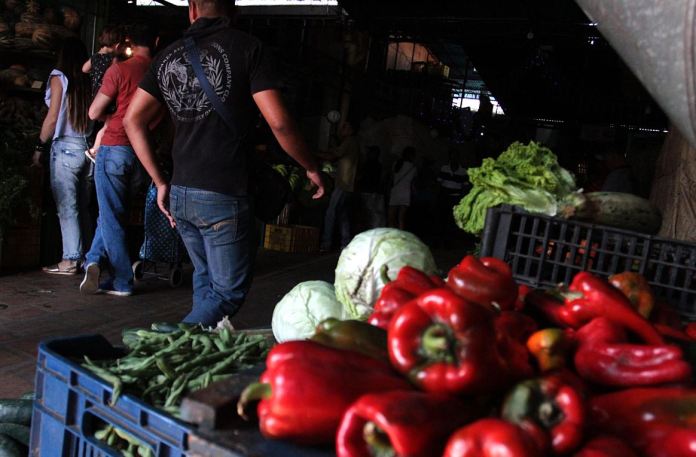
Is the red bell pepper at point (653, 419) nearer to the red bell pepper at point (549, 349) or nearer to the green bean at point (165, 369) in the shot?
the red bell pepper at point (549, 349)

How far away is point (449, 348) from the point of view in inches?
47.1

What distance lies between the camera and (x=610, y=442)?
1.08m

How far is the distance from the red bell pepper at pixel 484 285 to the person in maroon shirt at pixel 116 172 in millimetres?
4212

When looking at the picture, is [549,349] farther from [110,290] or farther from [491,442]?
[110,290]

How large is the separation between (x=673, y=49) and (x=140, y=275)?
19.9 ft

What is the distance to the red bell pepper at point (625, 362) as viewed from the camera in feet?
4.27

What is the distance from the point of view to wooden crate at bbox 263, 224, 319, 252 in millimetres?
9531

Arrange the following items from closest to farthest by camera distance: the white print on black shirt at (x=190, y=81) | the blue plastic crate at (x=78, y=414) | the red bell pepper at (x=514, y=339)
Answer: the red bell pepper at (x=514, y=339) → the blue plastic crate at (x=78, y=414) → the white print on black shirt at (x=190, y=81)

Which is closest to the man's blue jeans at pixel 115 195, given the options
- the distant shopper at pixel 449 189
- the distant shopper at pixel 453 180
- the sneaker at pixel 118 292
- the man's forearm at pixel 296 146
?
the sneaker at pixel 118 292

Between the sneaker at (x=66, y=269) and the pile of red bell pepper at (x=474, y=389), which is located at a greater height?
the pile of red bell pepper at (x=474, y=389)

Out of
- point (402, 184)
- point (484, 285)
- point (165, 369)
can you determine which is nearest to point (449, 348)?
point (484, 285)

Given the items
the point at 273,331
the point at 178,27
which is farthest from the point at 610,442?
the point at 178,27

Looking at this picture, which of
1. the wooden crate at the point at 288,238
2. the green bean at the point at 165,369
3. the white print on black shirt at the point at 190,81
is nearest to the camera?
the green bean at the point at 165,369

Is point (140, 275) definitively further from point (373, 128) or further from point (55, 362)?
point (373, 128)
